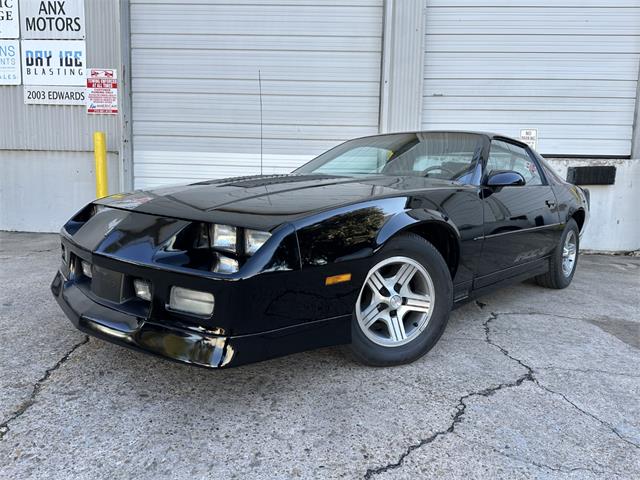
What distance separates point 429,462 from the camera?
5.63ft

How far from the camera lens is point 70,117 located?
6.93 metres

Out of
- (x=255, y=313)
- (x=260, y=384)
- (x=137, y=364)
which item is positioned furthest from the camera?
(x=137, y=364)

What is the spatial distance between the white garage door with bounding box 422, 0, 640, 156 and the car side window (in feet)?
11.0

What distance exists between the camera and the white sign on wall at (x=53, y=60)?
683cm

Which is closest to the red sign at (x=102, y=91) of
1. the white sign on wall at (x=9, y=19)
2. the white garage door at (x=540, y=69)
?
the white sign on wall at (x=9, y=19)

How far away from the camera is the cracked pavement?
1.69m

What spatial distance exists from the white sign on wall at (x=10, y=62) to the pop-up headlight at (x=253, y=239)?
6.78 meters

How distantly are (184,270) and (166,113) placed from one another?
591 centimetres

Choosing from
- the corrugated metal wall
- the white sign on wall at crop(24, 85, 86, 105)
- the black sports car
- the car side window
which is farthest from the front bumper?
the white sign on wall at crop(24, 85, 86, 105)

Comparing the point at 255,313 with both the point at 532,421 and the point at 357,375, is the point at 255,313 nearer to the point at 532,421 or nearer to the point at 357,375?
the point at 357,375

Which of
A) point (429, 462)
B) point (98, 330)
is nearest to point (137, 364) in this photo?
point (98, 330)

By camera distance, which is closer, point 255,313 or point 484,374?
point 255,313

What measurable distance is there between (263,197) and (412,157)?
1384mm

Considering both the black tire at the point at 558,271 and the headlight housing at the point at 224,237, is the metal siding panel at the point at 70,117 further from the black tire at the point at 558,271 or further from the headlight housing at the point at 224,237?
the black tire at the point at 558,271
